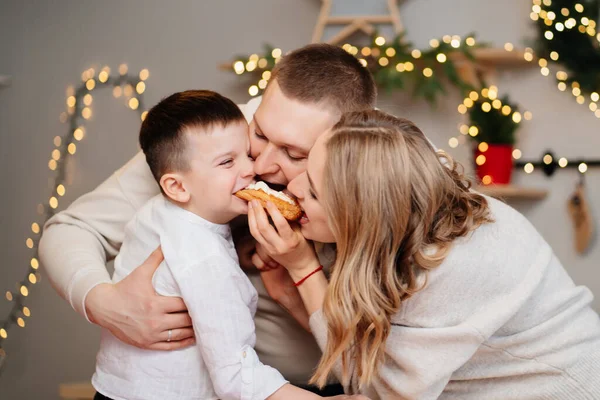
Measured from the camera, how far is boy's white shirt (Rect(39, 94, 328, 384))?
5.71ft

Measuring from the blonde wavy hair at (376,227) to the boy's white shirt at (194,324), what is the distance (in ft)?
0.61

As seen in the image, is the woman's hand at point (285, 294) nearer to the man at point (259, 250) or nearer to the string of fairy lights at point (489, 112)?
the man at point (259, 250)

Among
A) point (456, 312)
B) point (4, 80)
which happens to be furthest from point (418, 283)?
point (4, 80)

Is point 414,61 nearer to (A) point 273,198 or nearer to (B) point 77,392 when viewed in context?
(A) point 273,198

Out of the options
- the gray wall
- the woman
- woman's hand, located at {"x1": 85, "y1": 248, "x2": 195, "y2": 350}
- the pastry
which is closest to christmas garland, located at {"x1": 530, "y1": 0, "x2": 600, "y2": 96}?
the gray wall

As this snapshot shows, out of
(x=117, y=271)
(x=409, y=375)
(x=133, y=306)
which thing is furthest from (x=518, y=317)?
(x=117, y=271)

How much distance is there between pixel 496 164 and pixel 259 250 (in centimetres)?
176

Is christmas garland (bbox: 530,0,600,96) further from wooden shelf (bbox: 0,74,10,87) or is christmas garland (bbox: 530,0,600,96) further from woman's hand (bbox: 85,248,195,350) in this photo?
wooden shelf (bbox: 0,74,10,87)

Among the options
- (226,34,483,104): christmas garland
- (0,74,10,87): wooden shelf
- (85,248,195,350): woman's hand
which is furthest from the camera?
(0,74,10,87): wooden shelf

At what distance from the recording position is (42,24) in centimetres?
367

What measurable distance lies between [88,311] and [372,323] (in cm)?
71

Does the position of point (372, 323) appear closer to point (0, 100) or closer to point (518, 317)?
point (518, 317)

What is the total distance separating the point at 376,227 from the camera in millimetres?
1399

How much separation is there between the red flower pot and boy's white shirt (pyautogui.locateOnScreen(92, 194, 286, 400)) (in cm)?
181
